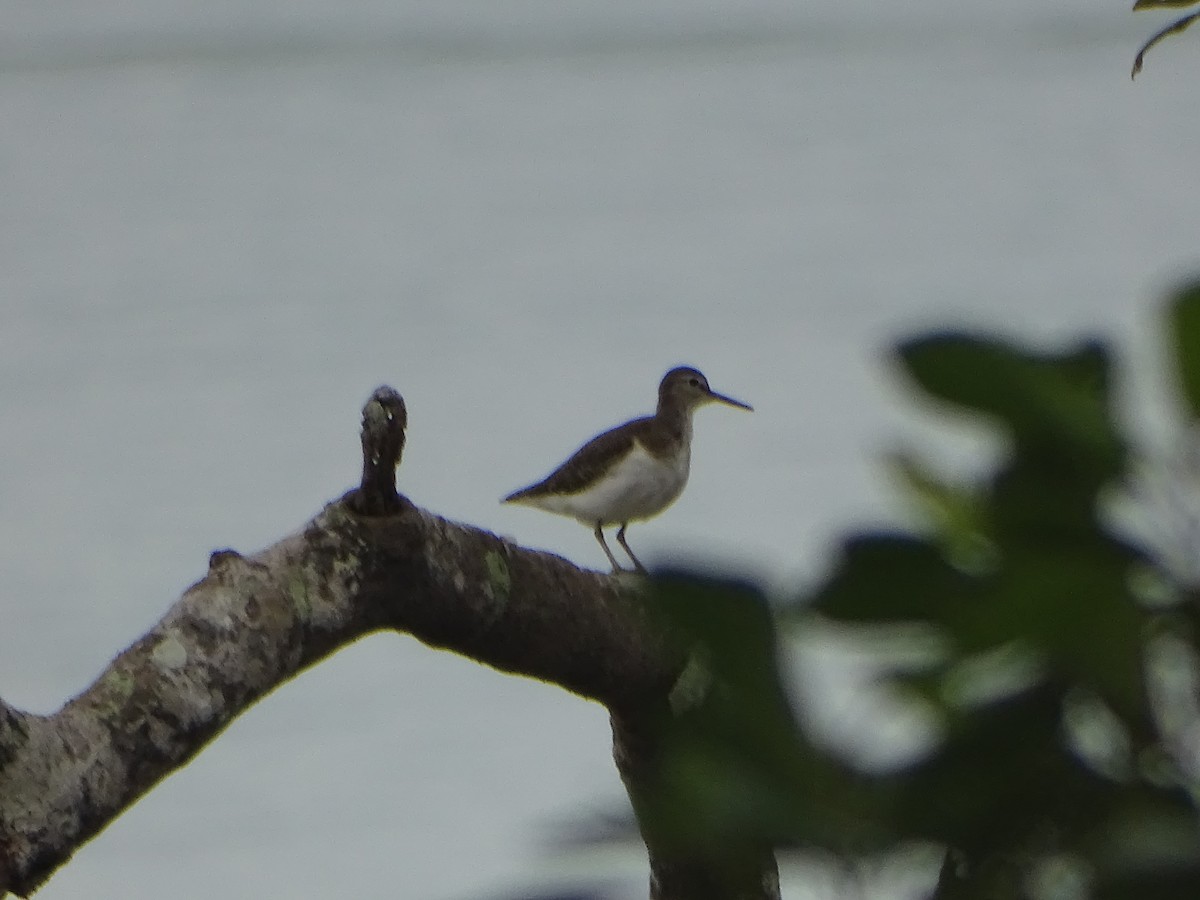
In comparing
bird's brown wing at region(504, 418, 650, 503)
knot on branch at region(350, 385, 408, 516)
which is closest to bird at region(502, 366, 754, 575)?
bird's brown wing at region(504, 418, 650, 503)

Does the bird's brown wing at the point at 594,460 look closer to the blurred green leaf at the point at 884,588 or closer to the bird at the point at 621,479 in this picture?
the bird at the point at 621,479

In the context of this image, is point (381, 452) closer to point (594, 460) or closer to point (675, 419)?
point (594, 460)

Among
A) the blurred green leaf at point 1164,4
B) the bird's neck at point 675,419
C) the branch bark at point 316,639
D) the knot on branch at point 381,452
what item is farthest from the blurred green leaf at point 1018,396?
the bird's neck at point 675,419

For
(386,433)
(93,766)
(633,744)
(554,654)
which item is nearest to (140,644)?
(93,766)

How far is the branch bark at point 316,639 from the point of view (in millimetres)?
950

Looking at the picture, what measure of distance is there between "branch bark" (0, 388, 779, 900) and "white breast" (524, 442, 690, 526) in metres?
1.15

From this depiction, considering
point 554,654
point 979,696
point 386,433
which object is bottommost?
point 979,696

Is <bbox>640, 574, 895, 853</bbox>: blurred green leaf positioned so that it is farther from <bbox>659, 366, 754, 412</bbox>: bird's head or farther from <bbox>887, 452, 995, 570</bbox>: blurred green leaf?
<bbox>659, 366, 754, 412</bbox>: bird's head

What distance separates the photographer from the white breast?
256 centimetres

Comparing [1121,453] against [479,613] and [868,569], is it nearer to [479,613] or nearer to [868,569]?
[868,569]

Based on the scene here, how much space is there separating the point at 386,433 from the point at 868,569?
833mm

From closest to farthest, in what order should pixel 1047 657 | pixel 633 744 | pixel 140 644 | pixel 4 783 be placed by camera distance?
pixel 1047 657, pixel 4 783, pixel 140 644, pixel 633 744

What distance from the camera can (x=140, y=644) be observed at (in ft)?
3.44

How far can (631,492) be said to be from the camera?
255cm
